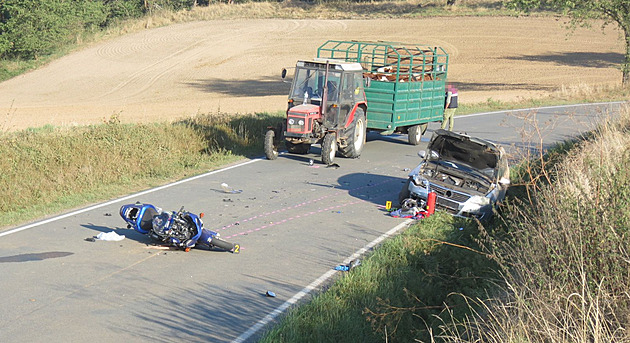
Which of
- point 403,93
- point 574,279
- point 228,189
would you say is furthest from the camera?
point 403,93

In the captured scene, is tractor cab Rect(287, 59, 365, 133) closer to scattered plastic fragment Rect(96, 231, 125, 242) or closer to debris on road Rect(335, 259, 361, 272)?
scattered plastic fragment Rect(96, 231, 125, 242)

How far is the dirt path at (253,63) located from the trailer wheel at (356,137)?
13.1m

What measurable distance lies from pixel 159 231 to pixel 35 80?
42.8 metres

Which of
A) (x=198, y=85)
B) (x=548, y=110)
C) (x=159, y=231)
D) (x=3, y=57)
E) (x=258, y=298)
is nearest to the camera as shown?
(x=258, y=298)

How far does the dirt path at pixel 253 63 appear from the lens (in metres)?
39.5

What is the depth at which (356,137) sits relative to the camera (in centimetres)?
1800

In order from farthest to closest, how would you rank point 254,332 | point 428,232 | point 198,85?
1. point 198,85
2. point 428,232
3. point 254,332

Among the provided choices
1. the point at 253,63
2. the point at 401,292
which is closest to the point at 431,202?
the point at 401,292

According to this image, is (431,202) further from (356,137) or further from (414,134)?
(414,134)

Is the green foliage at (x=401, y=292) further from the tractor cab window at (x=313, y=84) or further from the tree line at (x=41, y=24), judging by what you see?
the tree line at (x=41, y=24)

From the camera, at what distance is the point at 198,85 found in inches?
1831

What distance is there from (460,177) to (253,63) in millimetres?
43194

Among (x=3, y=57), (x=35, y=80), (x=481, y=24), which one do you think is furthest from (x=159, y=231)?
(x=481, y=24)

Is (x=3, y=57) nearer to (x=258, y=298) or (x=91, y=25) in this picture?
(x=91, y=25)
